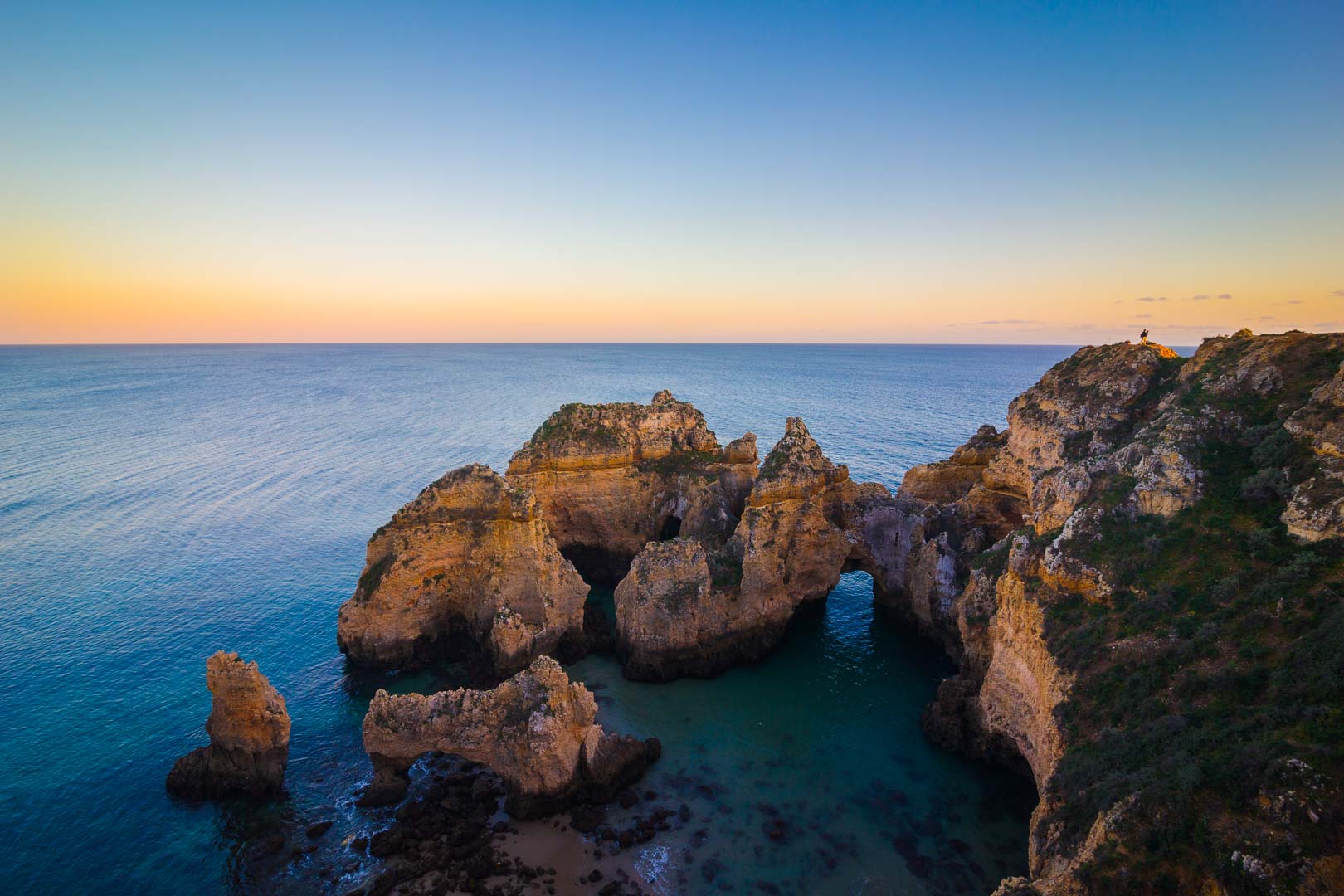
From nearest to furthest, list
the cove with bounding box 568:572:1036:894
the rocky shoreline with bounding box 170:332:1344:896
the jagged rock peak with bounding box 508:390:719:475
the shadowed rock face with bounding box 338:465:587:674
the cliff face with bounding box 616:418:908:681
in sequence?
the rocky shoreline with bounding box 170:332:1344:896
the cove with bounding box 568:572:1036:894
the cliff face with bounding box 616:418:908:681
the shadowed rock face with bounding box 338:465:587:674
the jagged rock peak with bounding box 508:390:719:475

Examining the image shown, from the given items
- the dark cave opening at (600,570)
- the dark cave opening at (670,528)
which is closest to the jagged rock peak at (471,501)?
the dark cave opening at (600,570)

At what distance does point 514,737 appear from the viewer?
23.0m

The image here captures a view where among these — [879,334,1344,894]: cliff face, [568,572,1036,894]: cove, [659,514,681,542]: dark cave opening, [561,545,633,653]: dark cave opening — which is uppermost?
[879,334,1344,894]: cliff face

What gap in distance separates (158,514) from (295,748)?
40762 mm

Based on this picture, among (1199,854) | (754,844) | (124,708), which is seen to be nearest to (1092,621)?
(1199,854)

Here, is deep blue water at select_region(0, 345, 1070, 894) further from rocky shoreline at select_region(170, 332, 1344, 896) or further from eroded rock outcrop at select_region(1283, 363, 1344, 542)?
eroded rock outcrop at select_region(1283, 363, 1344, 542)

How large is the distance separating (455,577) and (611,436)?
47.5ft

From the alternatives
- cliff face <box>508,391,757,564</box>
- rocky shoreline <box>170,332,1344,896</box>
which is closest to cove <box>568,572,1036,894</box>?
rocky shoreline <box>170,332,1344,896</box>

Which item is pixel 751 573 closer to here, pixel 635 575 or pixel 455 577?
pixel 635 575

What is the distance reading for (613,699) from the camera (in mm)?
30438

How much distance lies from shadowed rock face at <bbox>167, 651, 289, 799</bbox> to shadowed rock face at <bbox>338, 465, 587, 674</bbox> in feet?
27.1

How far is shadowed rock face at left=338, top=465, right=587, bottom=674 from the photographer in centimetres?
3241

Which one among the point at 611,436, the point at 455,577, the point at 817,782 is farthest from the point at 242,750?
the point at 611,436

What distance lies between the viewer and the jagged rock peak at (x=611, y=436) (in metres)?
41.8
